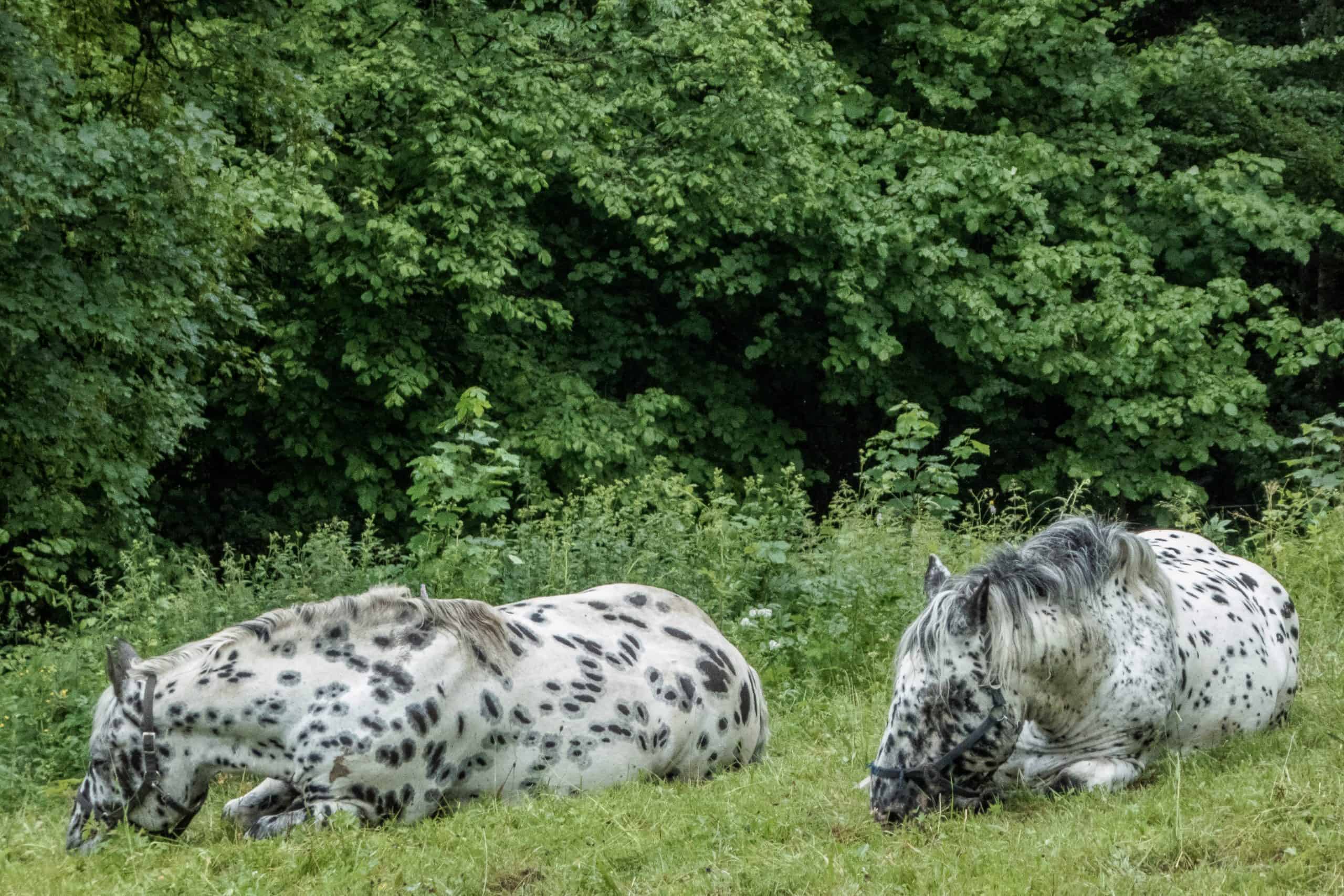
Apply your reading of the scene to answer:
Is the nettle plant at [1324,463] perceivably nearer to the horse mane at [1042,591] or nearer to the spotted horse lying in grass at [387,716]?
the horse mane at [1042,591]

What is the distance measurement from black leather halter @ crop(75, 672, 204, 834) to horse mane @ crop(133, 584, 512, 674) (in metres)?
0.20

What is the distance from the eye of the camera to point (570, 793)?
5910 millimetres

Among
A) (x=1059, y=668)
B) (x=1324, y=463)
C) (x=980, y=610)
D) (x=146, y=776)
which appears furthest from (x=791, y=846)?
(x=1324, y=463)

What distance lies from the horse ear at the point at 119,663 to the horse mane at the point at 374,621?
0.04 metres

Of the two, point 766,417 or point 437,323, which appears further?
point 766,417

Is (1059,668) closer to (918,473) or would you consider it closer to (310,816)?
(310,816)

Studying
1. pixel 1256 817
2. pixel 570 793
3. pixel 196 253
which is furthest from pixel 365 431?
pixel 1256 817

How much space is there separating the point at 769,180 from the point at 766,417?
396 cm

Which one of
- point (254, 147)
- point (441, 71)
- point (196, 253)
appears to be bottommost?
point (196, 253)

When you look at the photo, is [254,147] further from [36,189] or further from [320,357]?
[36,189]

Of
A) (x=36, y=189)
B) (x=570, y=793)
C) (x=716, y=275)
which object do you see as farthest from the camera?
(x=716, y=275)

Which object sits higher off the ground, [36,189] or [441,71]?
[441,71]

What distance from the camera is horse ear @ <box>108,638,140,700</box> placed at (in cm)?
550

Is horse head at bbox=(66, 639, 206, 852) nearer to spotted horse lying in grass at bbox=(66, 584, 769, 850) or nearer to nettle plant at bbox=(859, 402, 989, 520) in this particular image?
spotted horse lying in grass at bbox=(66, 584, 769, 850)
